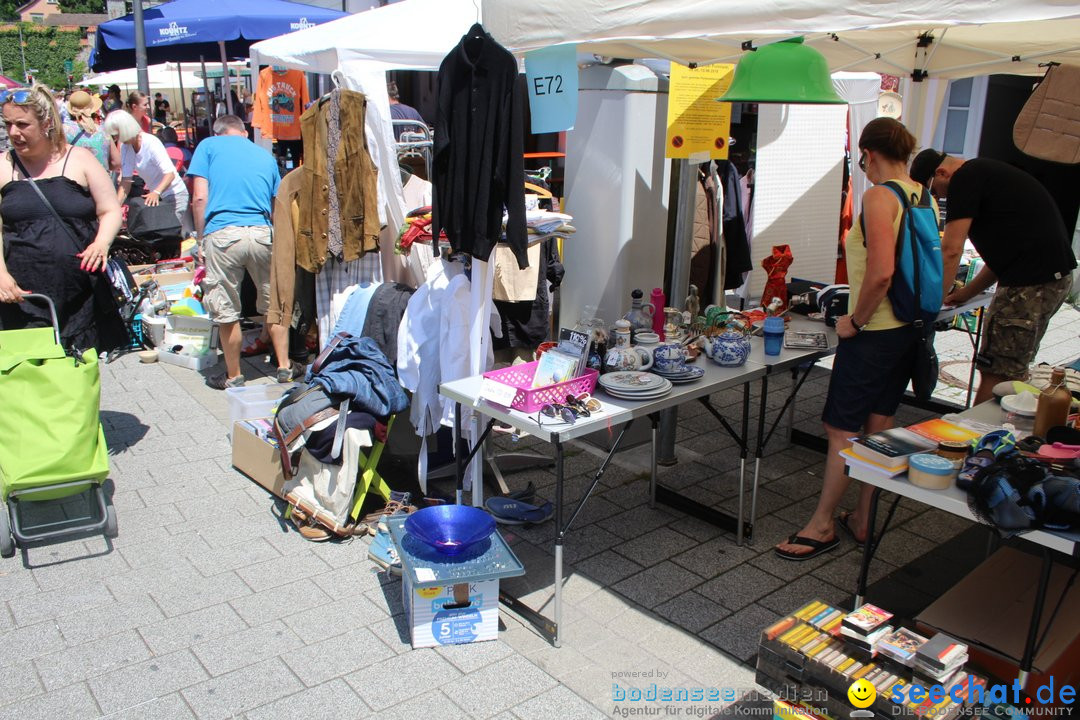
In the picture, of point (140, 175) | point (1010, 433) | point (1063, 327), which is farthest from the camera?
point (140, 175)

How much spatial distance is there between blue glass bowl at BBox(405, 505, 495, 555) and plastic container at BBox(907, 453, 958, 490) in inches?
61.4

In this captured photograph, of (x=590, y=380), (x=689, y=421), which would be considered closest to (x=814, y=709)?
(x=590, y=380)

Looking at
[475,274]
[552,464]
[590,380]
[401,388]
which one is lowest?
[552,464]

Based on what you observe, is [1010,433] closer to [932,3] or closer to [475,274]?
[932,3]

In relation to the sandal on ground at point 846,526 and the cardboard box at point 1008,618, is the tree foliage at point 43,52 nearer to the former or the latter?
the sandal on ground at point 846,526

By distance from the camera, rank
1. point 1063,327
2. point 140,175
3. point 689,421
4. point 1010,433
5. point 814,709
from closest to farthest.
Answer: point 814,709
point 1010,433
point 689,421
point 1063,327
point 140,175

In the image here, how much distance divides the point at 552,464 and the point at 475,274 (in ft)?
5.18

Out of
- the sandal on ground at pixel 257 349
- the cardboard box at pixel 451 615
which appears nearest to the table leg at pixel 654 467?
the cardboard box at pixel 451 615

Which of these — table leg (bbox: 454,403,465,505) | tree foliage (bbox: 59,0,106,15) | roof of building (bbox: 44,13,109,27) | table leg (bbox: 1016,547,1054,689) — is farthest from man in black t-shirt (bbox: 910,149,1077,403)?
tree foliage (bbox: 59,0,106,15)

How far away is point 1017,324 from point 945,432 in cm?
178

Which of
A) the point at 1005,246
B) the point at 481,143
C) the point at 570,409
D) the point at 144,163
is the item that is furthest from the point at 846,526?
the point at 144,163

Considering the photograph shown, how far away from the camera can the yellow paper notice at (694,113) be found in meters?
4.39

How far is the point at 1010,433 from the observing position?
9.05ft

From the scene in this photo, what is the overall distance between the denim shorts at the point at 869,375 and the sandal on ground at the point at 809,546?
1.82 feet
